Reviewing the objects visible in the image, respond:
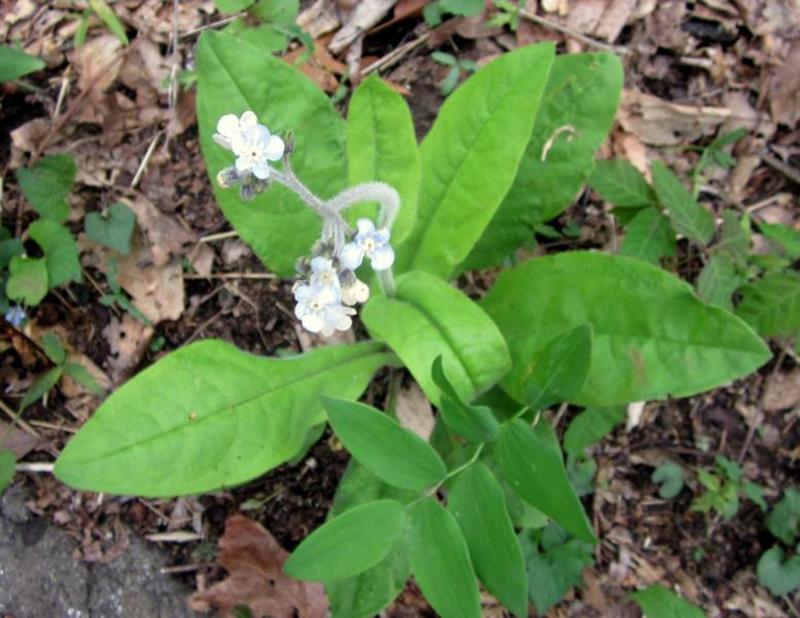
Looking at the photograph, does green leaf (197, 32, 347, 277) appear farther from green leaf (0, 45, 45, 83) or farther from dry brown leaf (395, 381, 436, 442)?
green leaf (0, 45, 45, 83)

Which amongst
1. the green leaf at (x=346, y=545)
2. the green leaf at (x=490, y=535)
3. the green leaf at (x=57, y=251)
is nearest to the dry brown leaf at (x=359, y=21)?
the green leaf at (x=57, y=251)

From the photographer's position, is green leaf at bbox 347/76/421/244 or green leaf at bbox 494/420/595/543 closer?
green leaf at bbox 494/420/595/543

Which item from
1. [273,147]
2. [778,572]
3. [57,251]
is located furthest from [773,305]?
[57,251]

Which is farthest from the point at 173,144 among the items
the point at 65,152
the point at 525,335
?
the point at 525,335

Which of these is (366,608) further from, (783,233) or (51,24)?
(51,24)

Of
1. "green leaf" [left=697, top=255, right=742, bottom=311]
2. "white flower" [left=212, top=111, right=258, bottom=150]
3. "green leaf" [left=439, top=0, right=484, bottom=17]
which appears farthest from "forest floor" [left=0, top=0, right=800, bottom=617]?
"white flower" [left=212, top=111, right=258, bottom=150]
